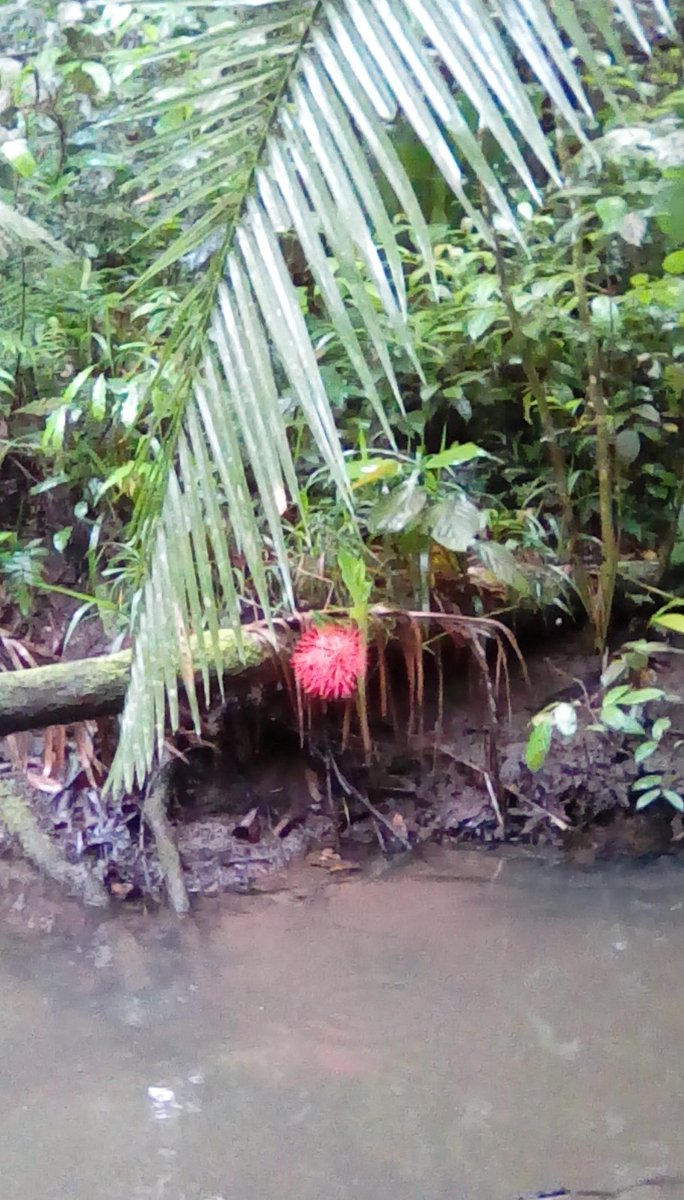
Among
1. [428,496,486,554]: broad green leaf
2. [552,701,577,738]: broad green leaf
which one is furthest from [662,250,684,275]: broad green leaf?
[552,701,577,738]: broad green leaf

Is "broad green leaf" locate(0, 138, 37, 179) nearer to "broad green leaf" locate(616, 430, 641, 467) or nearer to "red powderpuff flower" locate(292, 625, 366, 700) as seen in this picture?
"red powderpuff flower" locate(292, 625, 366, 700)

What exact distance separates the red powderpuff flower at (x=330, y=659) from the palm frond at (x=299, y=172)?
87 cm

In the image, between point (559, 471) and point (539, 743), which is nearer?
point (539, 743)

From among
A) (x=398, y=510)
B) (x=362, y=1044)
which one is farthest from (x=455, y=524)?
(x=362, y=1044)

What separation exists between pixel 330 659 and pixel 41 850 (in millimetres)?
659

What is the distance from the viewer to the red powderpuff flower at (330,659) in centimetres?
187

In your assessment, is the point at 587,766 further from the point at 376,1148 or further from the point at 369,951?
the point at 376,1148

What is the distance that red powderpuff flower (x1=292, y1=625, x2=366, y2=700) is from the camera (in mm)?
1873

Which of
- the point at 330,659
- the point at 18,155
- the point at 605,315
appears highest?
the point at 18,155

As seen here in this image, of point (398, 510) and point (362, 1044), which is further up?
point (398, 510)

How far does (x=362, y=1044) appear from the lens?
4.53ft

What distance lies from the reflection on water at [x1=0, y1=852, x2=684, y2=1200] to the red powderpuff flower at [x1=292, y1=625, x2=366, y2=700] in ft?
1.26

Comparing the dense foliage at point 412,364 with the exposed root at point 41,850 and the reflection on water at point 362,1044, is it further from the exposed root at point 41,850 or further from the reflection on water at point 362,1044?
the reflection on water at point 362,1044

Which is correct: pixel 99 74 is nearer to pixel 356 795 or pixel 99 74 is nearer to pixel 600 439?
pixel 600 439
